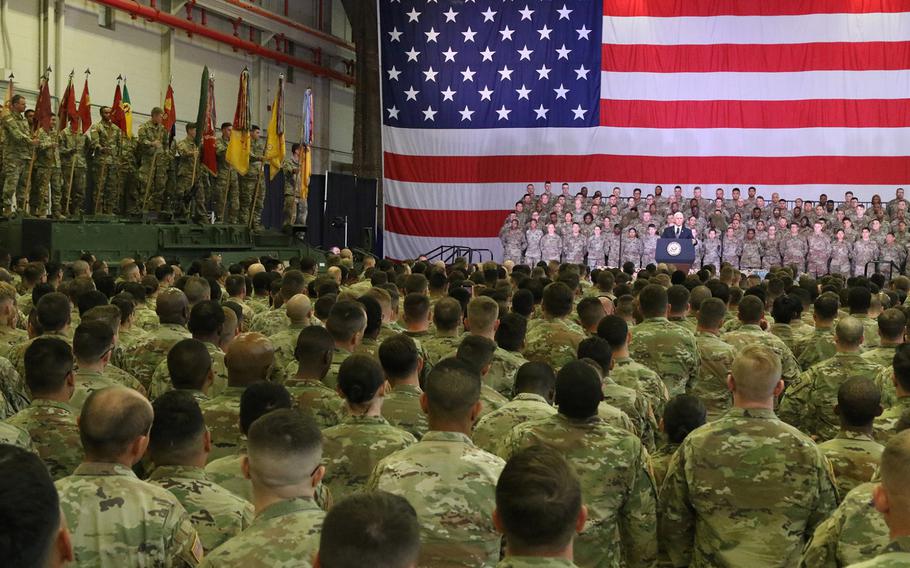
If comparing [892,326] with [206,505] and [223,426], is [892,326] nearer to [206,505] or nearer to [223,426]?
[223,426]

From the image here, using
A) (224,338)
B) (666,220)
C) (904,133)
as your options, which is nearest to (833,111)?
(904,133)

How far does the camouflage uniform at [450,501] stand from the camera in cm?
296

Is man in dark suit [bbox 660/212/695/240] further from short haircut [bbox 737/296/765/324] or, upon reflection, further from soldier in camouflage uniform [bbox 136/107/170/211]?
short haircut [bbox 737/296/765/324]

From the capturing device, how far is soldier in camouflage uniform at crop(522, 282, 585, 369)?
5805 mm

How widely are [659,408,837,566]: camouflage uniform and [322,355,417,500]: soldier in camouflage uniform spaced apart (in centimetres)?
100

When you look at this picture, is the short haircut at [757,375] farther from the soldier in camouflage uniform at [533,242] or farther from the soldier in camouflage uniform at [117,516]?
the soldier in camouflage uniform at [533,242]

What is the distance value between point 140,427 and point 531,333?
3463 mm

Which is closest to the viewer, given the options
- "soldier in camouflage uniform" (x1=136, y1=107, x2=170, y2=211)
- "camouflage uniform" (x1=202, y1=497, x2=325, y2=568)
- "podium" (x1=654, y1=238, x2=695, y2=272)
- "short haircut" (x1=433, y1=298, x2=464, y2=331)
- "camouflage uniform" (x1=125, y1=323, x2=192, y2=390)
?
"camouflage uniform" (x1=202, y1=497, x2=325, y2=568)

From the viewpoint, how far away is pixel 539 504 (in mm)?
2164

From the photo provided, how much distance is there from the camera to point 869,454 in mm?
3826

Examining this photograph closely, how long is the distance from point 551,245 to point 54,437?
1685 centimetres

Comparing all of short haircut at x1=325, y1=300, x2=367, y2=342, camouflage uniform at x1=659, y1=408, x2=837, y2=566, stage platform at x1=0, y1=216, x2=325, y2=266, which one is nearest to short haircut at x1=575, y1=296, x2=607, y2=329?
short haircut at x1=325, y1=300, x2=367, y2=342

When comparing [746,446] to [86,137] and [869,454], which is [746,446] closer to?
[869,454]

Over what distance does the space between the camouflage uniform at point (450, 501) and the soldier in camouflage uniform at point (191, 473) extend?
1.37 ft
